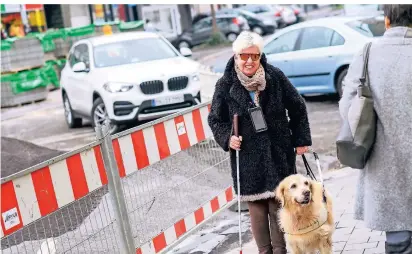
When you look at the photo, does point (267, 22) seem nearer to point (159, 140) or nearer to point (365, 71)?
point (159, 140)

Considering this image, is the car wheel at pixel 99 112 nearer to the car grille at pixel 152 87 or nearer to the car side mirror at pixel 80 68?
the car side mirror at pixel 80 68

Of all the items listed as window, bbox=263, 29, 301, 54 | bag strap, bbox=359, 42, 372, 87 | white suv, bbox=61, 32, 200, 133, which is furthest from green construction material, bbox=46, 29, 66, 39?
bag strap, bbox=359, 42, 372, 87

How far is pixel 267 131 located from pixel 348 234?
1595 millimetres

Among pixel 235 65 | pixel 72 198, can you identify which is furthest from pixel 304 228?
pixel 72 198

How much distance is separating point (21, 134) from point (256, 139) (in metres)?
11.3

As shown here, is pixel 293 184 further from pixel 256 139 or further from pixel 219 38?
pixel 219 38

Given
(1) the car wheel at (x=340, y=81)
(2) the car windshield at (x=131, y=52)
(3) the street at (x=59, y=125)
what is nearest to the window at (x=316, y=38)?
(1) the car wheel at (x=340, y=81)

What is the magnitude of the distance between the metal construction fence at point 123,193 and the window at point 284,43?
7461mm

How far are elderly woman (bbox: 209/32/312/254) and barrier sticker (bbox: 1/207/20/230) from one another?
1.43m

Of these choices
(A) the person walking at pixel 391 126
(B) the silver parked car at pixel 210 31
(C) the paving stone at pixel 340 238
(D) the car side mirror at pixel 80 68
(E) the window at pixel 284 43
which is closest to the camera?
(A) the person walking at pixel 391 126

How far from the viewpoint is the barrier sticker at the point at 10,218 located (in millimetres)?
4055

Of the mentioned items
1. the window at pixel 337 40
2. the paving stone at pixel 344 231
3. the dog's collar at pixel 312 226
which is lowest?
the paving stone at pixel 344 231

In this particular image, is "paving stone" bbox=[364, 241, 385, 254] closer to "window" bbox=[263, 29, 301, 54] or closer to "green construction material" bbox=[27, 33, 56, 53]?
"window" bbox=[263, 29, 301, 54]

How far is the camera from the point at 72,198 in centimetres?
459
